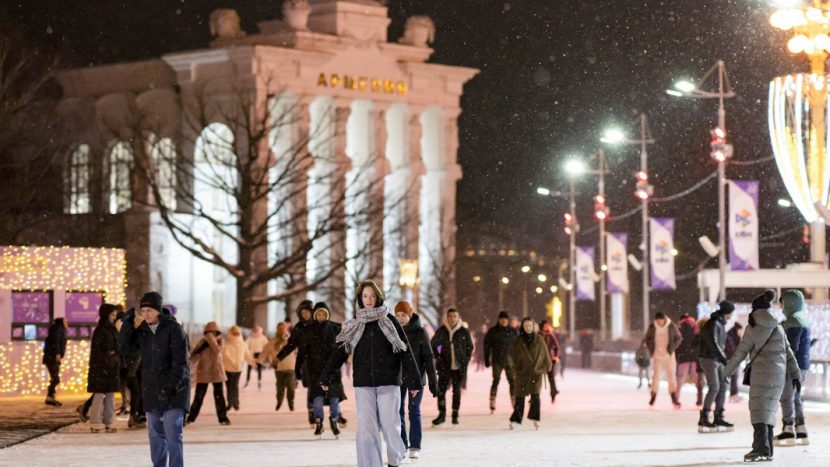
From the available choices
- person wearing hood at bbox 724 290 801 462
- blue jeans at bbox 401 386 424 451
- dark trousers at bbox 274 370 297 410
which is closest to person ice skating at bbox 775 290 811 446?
person wearing hood at bbox 724 290 801 462

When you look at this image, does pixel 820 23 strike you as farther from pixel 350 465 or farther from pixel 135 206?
pixel 135 206

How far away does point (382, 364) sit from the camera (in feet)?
54.9

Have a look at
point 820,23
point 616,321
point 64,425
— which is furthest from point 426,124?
point 64,425

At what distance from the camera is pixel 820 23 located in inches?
1483

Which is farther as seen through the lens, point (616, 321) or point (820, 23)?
point (616, 321)

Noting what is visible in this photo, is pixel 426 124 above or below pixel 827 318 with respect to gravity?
above

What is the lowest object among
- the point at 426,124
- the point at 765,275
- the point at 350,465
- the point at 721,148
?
the point at 350,465

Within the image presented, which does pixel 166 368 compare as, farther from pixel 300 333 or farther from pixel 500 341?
pixel 500 341

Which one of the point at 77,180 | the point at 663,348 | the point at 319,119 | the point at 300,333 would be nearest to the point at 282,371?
the point at 663,348

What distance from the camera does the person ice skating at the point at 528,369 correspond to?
24.8m

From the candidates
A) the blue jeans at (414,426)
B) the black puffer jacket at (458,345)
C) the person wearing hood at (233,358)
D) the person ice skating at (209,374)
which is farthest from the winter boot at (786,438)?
the person wearing hood at (233,358)

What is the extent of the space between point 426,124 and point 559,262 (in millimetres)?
16987

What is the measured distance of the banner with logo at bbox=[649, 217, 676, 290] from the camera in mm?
50719

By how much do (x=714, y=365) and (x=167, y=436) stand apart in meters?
10.0
